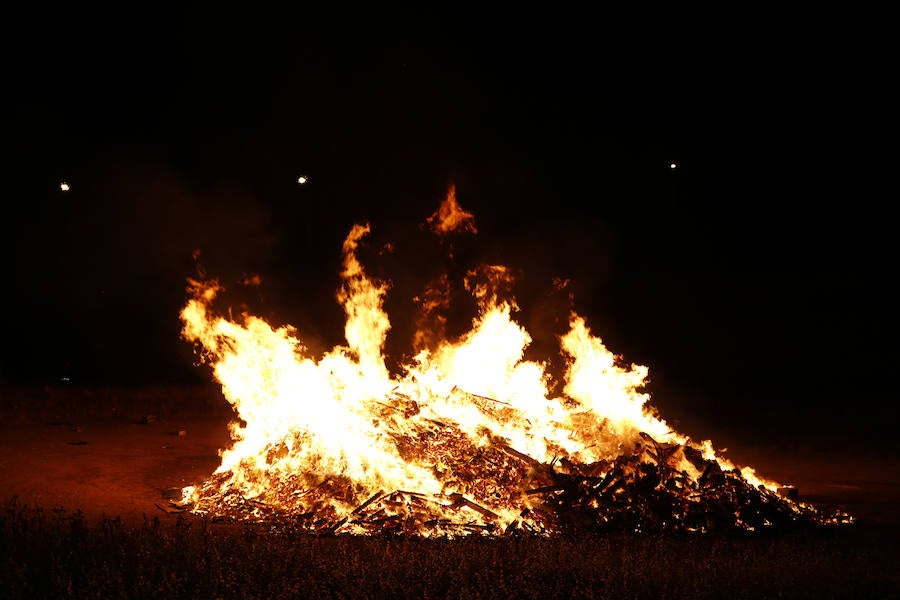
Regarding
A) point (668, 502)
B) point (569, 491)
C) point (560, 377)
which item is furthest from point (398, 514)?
point (560, 377)

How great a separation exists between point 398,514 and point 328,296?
25275mm

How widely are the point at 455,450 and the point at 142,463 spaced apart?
225 inches

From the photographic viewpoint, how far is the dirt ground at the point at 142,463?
10.8 m

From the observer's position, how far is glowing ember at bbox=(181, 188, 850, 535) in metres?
9.82

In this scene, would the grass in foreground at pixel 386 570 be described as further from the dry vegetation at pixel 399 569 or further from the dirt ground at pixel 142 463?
the dirt ground at pixel 142 463

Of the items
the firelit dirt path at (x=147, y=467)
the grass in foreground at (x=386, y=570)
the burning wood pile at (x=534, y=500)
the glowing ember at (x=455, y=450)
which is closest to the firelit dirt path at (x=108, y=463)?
the firelit dirt path at (x=147, y=467)

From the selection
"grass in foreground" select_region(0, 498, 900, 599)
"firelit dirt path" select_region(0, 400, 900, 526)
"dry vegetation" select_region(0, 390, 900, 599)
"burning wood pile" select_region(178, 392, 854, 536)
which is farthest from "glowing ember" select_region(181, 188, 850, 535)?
"grass in foreground" select_region(0, 498, 900, 599)

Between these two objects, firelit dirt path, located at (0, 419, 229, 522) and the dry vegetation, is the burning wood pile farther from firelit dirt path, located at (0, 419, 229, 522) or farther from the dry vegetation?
firelit dirt path, located at (0, 419, 229, 522)

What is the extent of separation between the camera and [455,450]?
11031 mm

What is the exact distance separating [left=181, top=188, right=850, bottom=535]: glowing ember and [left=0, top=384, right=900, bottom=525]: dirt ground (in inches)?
35.4

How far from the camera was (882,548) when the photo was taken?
902 centimetres

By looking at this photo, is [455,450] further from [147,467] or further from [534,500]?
[147,467]

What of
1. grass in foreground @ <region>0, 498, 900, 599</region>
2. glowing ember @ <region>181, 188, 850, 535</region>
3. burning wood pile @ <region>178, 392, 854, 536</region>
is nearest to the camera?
grass in foreground @ <region>0, 498, 900, 599</region>

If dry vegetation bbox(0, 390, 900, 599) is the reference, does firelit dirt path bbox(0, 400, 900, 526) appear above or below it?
above
